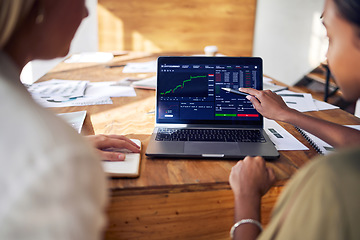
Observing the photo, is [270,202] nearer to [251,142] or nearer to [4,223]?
[251,142]

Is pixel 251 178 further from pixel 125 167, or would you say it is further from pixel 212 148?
pixel 125 167

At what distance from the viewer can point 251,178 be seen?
94 centimetres

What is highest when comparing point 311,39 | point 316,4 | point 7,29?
point 7,29

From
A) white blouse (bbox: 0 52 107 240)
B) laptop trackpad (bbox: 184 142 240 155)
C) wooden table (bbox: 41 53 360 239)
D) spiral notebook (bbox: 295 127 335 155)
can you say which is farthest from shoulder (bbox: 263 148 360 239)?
spiral notebook (bbox: 295 127 335 155)

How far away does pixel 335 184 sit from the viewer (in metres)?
0.49

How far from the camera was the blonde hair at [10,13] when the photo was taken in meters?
0.51

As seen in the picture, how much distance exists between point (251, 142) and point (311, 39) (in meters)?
3.18

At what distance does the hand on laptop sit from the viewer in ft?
4.06

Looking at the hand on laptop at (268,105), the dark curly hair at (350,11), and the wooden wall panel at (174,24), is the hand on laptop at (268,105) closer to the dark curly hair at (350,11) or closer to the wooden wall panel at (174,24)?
the dark curly hair at (350,11)

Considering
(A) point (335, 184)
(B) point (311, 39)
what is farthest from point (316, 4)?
(A) point (335, 184)

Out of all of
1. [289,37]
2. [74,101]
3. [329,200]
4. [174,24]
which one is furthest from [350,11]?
[174,24]

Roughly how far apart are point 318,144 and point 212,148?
1.21 feet

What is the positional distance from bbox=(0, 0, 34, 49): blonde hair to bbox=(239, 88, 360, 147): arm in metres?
0.87

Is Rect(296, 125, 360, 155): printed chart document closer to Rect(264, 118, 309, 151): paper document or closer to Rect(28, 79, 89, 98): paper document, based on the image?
Rect(264, 118, 309, 151): paper document
